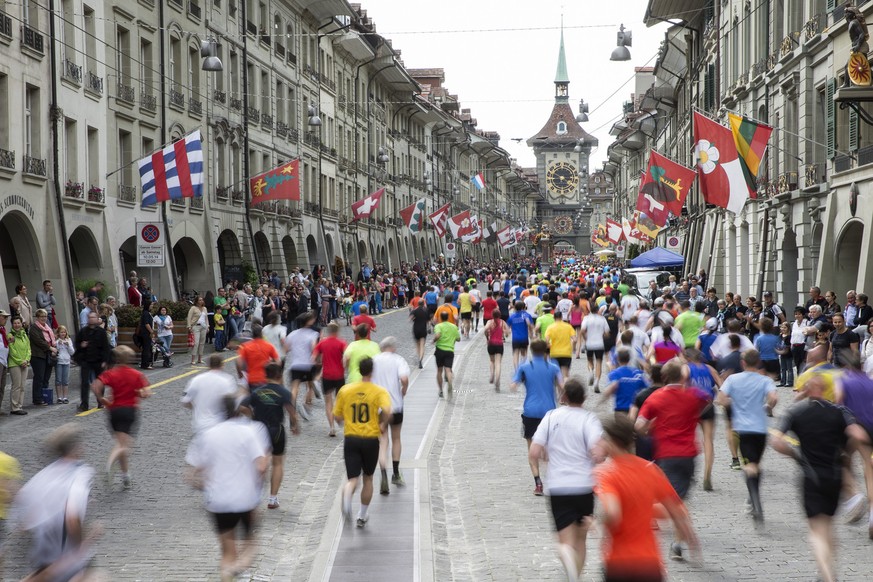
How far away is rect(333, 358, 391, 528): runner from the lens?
10.7m

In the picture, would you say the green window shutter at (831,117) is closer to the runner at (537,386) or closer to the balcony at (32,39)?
the runner at (537,386)

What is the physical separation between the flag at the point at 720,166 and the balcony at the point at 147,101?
55.6ft

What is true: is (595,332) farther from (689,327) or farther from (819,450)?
→ (819,450)

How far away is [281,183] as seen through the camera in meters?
36.8

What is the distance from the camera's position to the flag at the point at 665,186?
3231 cm

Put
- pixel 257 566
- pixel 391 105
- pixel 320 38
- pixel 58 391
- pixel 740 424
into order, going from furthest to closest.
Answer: pixel 391 105 < pixel 320 38 < pixel 58 391 < pixel 740 424 < pixel 257 566

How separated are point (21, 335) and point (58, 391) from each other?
1.70 meters

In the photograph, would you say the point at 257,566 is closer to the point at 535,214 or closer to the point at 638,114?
the point at 638,114

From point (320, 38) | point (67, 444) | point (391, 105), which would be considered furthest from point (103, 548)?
point (391, 105)

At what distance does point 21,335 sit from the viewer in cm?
1861

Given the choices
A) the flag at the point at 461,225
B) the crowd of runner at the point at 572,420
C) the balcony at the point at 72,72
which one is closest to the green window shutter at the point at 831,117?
the crowd of runner at the point at 572,420

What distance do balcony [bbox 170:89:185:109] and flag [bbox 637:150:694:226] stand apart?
47.5 feet

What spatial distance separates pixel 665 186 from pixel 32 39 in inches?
664

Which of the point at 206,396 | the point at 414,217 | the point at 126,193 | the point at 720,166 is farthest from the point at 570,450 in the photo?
the point at 414,217
